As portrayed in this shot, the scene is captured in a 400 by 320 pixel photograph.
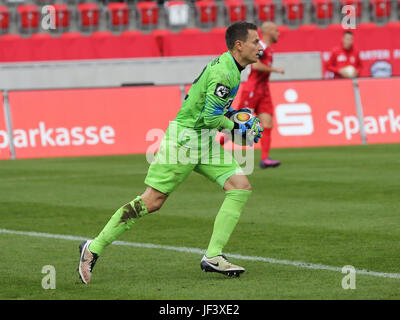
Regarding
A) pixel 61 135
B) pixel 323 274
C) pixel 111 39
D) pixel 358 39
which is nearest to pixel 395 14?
pixel 358 39

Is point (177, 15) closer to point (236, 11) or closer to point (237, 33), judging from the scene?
point (236, 11)

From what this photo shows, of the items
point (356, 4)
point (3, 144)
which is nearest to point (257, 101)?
point (3, 144)

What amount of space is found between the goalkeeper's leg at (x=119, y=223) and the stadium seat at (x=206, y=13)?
922 inches

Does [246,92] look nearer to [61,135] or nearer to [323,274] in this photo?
[61,135]

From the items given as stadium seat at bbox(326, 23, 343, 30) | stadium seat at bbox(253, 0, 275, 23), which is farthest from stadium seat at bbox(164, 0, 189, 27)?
stadium seat at bbox(326, 23, 343, 30)

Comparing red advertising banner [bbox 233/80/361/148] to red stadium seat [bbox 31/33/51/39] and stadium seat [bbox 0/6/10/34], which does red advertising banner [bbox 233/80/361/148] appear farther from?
stadium seat [bbox 0/6/10/34]

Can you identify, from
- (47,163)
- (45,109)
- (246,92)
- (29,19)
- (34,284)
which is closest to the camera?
(34,284)

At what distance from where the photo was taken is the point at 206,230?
34.4ft

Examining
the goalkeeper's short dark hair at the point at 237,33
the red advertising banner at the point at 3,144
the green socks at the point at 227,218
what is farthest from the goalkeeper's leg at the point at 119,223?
the red advertising banner at the point at 3,144

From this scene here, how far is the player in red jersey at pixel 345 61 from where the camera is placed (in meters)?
21.5

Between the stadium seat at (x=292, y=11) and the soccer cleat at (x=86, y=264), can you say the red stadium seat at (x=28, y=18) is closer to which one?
the stadium seat at (x=292, y=11)

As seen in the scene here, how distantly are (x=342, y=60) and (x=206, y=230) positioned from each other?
12.1 m
